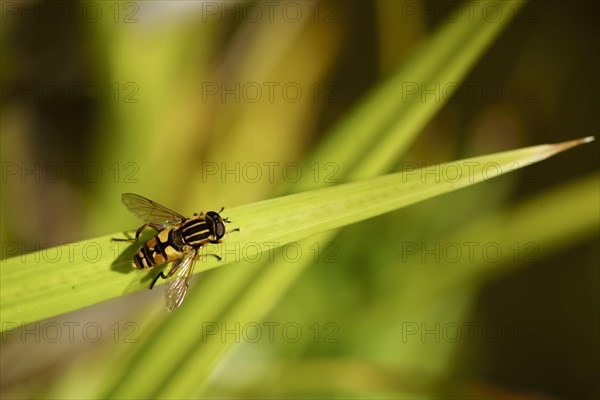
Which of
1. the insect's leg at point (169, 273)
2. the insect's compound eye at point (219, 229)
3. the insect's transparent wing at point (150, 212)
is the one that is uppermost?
the insect's transparent wing at point (150, 212)

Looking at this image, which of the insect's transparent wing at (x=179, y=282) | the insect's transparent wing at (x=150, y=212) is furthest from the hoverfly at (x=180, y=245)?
the insect's transparent wing at (x=150, y=212)

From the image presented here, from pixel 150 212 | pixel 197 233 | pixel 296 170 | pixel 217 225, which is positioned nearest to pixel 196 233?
pixel 197 233

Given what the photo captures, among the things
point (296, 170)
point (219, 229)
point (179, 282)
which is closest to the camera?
point (219, 229)

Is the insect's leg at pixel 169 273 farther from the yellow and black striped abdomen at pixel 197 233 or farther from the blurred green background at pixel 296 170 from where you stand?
the blurred green background at pixel 296 170

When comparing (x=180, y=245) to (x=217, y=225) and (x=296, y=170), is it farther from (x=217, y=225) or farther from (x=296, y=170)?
(x=296, y=170)

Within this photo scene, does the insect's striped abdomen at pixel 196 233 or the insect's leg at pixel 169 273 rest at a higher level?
the insect's striped abdomen at pixel 196 233

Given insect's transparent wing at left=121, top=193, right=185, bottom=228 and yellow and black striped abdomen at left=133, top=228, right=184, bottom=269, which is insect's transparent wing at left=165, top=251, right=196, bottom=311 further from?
insect's transparent wing at left=121, top=193, right=185, bottom=228
